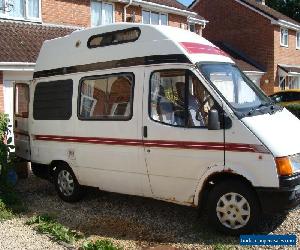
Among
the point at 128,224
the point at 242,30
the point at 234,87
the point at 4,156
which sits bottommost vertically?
the point at 128,224

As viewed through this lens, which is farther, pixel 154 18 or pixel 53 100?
pixel 154 18

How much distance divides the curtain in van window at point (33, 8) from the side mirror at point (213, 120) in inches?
572

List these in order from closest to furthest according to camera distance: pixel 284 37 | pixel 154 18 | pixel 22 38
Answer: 1. pixel 22 38
2. pixel 154 18
3. pixel 284 37

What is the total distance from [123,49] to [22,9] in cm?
1246

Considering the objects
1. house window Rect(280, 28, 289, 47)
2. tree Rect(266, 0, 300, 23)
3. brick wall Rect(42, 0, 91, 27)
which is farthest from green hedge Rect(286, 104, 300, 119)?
tree Rect(266, 0, 300, 23)

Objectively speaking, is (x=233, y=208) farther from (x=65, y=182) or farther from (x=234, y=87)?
(x=65, y=182)

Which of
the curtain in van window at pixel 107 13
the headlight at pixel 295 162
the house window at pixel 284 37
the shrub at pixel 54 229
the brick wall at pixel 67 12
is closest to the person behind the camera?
the headlight at pixel 295 162

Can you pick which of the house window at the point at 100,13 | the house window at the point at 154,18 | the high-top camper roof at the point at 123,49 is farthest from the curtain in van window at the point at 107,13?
the high-top camper roof at the point at 123,49

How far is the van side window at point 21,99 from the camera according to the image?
9.59 meters

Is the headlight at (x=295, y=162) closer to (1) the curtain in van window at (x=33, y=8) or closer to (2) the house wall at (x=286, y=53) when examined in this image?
(1) the curtain in van window at (x=33, y=8)

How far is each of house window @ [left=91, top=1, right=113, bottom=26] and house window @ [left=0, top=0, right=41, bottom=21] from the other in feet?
10.6

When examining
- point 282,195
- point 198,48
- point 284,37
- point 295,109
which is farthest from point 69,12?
point 284,37

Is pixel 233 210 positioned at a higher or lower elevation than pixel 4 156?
lower

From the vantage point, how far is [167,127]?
6.72 metres
